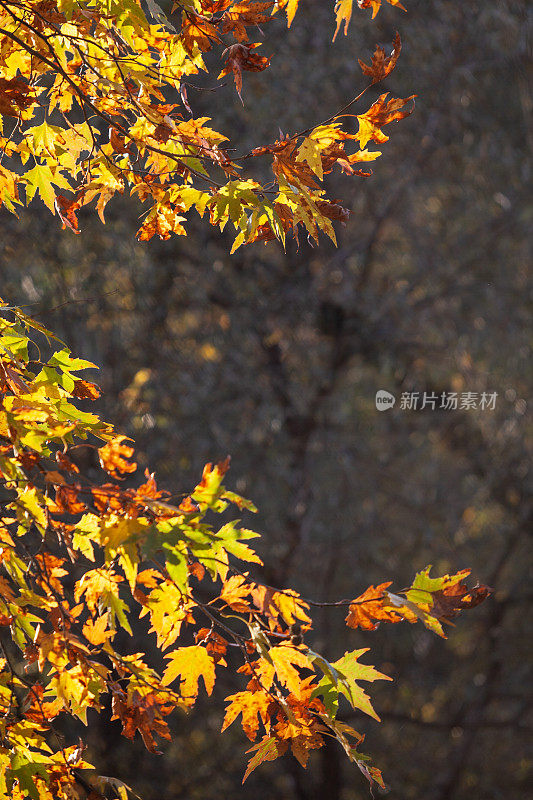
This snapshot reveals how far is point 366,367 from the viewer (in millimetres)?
3861

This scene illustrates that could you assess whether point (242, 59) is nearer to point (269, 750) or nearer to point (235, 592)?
point (235, 592)

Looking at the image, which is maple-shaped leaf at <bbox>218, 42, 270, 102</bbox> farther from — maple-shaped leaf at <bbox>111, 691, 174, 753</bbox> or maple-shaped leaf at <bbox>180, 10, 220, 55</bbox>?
maple-shaped leaf at <bbox>111, 691, 174, 753</bbox>

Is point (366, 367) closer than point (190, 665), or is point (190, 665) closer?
point (190, 665)

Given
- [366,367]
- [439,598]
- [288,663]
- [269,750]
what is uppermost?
[439,598]

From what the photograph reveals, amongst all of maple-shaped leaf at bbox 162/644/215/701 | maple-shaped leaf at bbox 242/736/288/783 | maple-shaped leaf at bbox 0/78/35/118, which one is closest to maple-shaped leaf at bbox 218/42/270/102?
maple-shaped leaf at bbox 0/78/35/118

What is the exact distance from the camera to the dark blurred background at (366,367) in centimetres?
345

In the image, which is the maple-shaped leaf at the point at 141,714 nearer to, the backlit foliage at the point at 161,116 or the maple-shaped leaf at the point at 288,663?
the maple-shaped leaf at the point at 288,663

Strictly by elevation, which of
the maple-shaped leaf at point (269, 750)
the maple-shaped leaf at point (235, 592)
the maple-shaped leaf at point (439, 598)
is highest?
the maple-shaped leaf at point (439, 598)

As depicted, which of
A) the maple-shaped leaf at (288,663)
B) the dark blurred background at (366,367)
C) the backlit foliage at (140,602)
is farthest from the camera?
the dark blurred background at (366,367)

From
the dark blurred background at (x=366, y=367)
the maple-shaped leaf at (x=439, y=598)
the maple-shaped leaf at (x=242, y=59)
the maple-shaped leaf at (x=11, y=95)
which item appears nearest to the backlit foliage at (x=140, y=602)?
the maple-shaped leaf at (x=439, y=598)

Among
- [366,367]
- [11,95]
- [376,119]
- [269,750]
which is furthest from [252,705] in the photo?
[366,367]

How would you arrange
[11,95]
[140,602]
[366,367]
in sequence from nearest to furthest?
[140,602] < [11,95] < [366,367]

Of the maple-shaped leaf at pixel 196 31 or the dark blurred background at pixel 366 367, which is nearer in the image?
the maple-shaped leaf at pixel 196 31

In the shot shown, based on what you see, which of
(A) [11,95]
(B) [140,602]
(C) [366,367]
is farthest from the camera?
(C) [366,367]
